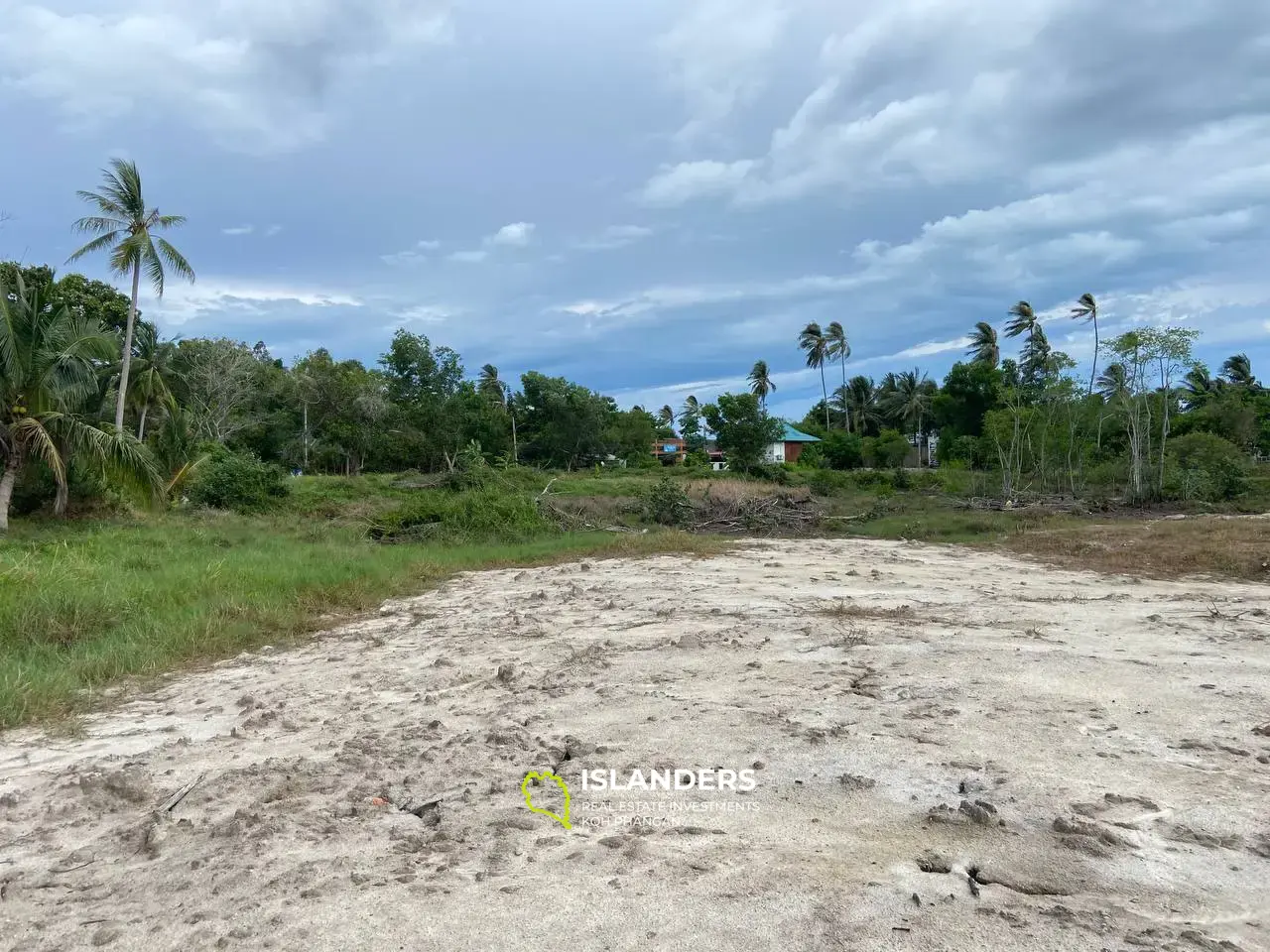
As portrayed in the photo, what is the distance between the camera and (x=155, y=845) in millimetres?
2982

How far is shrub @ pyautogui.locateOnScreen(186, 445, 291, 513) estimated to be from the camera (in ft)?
72.8

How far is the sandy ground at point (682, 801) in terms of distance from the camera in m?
2.37

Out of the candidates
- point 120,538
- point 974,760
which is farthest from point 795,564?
point 120,538

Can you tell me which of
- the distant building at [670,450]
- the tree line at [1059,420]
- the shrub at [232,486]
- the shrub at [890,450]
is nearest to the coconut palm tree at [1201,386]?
the tree line at [1059,420]

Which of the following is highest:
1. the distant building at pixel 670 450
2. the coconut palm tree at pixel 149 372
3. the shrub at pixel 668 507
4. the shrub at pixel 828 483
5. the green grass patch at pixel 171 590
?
the coconut palm tree at pixel 149 372

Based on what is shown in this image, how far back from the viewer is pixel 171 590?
8.33 meters

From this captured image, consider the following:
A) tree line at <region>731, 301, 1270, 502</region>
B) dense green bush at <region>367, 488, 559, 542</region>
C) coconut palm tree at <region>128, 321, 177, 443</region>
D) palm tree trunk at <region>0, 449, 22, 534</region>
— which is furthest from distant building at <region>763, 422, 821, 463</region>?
palm tree trunk at <region>0, 449, 22, 534</region>

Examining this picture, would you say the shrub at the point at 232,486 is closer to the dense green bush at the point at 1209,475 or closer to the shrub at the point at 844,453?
the dense green bush at the point at 1209,475

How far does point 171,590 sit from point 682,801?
7.27 metres

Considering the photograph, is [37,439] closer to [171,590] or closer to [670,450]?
[171,590]

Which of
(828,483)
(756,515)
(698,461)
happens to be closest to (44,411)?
(756,515)

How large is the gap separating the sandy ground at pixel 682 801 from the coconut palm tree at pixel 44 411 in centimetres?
1114

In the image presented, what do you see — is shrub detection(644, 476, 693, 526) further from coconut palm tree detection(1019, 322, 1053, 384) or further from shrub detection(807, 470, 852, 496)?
coconut palm tree detection(1019, 322, 1053, 384)

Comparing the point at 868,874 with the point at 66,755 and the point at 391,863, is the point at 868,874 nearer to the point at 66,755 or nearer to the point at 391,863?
the point at 391,863
